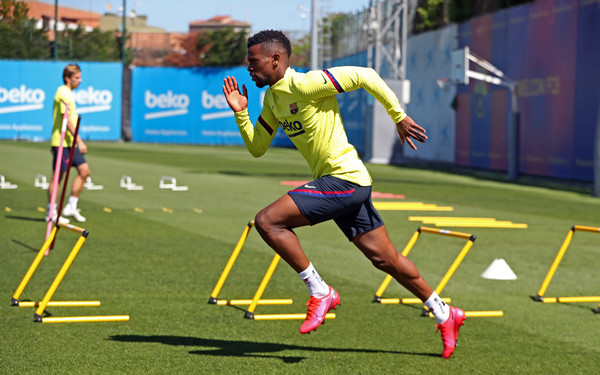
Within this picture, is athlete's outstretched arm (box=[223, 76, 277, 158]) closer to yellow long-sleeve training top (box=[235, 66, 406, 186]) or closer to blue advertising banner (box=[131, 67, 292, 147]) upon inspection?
yellow long-sleeve training top (box=[235, 66, 406, 186])

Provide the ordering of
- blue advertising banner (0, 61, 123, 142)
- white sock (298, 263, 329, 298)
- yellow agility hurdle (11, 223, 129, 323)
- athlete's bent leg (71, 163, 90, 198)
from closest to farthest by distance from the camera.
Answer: white sock (298, 263, 329, 298) → yellow agility hurdle (11, 223, 129, 323) → athlete's bent leg (71, 163, 90, 198) → blue advertising banner (0, 61, 123, 142)

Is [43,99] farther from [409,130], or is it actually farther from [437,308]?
[409,130]

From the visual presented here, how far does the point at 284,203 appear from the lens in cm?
589

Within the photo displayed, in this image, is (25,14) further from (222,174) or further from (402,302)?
(402,302)

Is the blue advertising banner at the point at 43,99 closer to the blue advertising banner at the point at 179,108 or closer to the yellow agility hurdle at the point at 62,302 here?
the blue advertising banner at the point at 179,108

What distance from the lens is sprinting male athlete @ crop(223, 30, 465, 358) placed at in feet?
19.4

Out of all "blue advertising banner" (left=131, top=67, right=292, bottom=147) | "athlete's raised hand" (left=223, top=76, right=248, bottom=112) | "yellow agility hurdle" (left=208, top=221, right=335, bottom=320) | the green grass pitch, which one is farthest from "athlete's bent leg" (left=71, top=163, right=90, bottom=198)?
"blue advertising banner" (left=131, top=67, right=292, bottom=147)

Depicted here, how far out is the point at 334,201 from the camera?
5.94m

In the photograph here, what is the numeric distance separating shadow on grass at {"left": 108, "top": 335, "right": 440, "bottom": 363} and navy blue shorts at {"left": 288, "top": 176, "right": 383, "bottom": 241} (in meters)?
0.97

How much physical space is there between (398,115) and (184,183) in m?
17.6

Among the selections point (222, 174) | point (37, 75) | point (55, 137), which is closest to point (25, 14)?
point (37, 75)

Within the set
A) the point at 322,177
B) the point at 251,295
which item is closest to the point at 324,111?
the point at 322,177

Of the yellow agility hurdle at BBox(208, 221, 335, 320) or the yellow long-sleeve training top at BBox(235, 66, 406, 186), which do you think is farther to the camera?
the yellow agility hurdle at BBox(208, 221, 335, 320)

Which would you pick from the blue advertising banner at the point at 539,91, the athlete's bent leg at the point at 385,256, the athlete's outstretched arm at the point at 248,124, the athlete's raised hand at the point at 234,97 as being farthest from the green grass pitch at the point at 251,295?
the blue advertising banner at the point at 539,91
